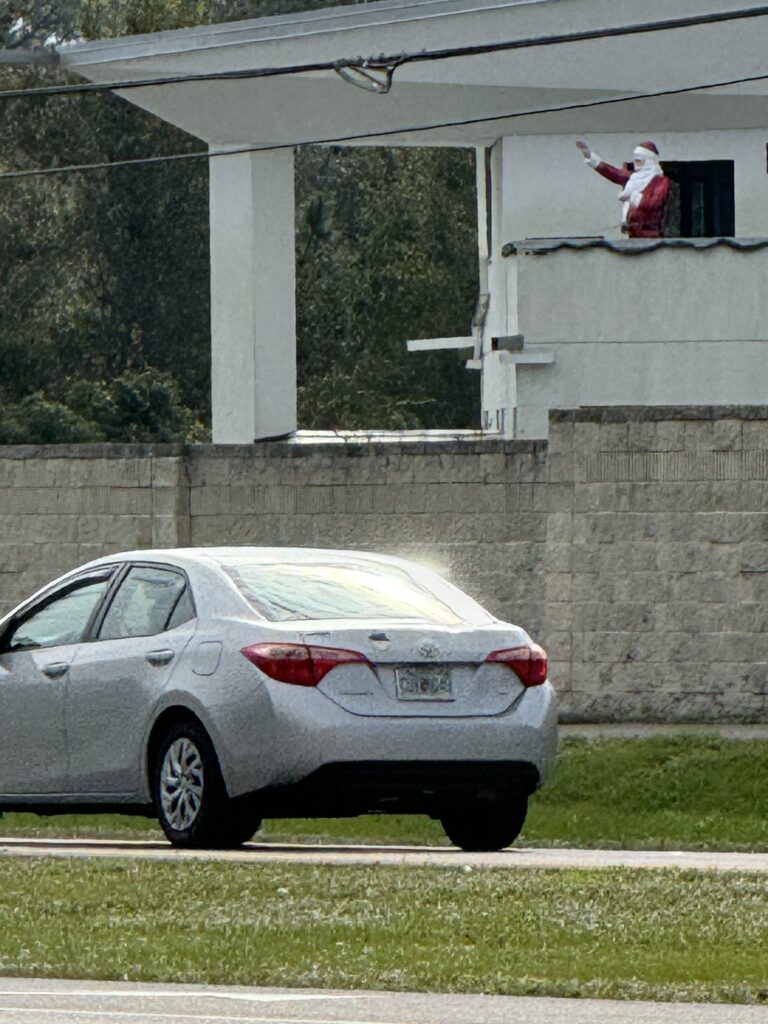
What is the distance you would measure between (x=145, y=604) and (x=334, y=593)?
3.44ft

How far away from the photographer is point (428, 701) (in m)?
Answer: 12.1

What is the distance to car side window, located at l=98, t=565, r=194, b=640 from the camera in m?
12.7

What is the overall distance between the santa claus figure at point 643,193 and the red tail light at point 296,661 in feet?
40.4

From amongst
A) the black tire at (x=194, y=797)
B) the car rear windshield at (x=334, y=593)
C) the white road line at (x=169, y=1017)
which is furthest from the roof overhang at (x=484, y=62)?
the white road line at (x=169, y=1017)

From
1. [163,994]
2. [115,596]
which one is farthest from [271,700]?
[163,994]

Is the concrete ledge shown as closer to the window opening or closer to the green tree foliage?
the window opening

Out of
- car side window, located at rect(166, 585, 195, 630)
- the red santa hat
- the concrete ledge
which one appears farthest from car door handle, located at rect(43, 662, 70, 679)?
the red santa hat

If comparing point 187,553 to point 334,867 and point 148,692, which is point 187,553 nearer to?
point 148,692

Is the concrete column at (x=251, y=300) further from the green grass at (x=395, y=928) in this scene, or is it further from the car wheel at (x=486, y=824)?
the green grass at (x=395, y=928)

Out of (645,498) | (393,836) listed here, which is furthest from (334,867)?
(645,498)

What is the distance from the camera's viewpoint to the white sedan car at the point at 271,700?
11.8m

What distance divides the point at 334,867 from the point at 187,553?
94.1 inches

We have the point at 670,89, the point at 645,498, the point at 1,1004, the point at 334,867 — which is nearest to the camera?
the point at 1,1004

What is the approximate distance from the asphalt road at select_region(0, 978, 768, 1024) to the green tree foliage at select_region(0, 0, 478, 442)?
3512 cm
